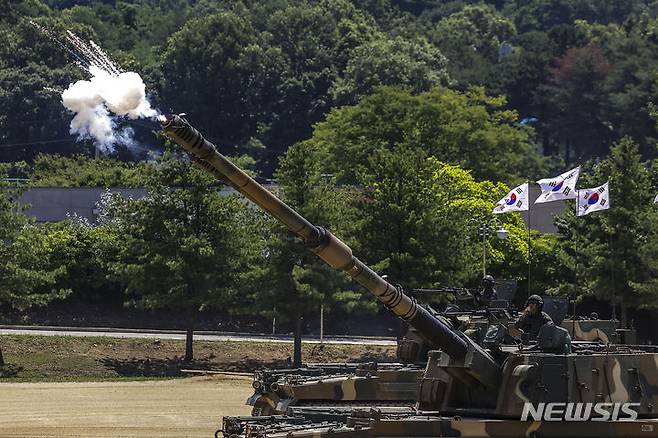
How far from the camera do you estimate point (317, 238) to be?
23219mm

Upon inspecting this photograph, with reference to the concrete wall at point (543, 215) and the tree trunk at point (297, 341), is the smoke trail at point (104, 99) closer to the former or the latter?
the tree trunk at point (297, 341)

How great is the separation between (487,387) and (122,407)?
58.6ft

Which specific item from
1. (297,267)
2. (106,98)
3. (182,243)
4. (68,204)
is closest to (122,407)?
(182,243)

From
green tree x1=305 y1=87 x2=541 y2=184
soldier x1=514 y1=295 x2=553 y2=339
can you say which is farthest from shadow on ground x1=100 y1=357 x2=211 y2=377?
green tree x1=305 y1=87 x2=541 y2=184

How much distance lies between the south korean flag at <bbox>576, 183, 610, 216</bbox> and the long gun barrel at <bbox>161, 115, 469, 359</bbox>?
23279 mm

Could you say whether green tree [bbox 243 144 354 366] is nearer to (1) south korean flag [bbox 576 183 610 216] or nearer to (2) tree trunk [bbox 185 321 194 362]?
(2) tree trunk [bbox 185 321 194 362]

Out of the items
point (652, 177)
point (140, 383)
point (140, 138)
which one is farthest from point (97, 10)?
point (140, 383)

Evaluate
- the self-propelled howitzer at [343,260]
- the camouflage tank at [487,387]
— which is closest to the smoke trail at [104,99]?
the self-propelled howitzer at [343,260]

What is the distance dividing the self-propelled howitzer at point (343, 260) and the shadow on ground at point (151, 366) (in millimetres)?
26210

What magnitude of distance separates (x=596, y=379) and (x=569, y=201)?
36.5m

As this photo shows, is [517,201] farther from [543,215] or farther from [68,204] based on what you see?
[68,204]

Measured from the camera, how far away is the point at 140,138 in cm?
8969

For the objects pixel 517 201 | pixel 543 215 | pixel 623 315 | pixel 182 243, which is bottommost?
pixel 623 315

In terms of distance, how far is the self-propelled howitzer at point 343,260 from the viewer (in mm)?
22312
